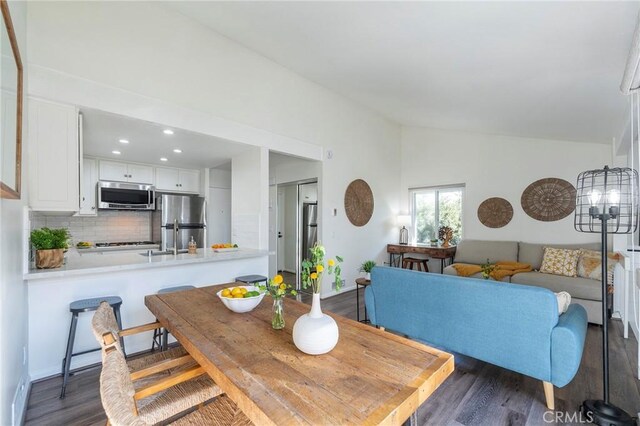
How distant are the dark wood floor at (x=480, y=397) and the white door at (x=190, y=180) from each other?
326 cm

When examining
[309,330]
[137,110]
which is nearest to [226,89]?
[137,110]

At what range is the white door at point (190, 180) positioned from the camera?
5.10 m

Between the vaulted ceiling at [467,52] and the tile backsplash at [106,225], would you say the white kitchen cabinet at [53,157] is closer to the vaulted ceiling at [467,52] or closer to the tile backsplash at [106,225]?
the vaulted ceiling at [467,52]

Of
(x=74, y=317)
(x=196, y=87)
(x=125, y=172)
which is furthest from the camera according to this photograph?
(x=125, y=172)

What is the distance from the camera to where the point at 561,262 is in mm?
4078

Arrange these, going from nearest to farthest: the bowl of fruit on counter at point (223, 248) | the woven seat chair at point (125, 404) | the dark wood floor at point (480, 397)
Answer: the woven seat chair at point (125, 404) → the dark wood floor at point (480, 397) → the bowl of fruit on counter at point (223, 248)

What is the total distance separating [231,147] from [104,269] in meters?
1.97

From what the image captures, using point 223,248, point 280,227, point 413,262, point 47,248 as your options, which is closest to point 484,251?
point 413,262

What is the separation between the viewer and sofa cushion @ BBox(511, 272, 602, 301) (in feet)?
11.4

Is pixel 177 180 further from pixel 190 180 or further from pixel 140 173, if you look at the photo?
pixel 140 173

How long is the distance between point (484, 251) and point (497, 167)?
1.54 meters

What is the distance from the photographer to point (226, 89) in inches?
135

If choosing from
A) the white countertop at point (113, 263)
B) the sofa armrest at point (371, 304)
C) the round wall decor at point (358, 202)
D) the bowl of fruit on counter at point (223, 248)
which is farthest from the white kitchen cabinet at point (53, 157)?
the round wall decor at point (358, 202)

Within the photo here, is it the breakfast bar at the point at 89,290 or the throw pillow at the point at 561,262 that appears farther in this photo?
the throw pillow at the point at 561,262
